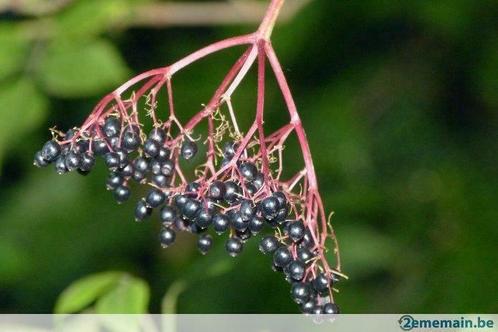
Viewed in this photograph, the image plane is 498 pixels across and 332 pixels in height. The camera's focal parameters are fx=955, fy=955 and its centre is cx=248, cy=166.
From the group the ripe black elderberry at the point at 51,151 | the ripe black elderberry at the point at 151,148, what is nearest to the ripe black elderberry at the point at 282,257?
the ripe black elderberry at the point at 151,148

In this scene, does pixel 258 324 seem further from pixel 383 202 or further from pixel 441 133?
pixel 441 133

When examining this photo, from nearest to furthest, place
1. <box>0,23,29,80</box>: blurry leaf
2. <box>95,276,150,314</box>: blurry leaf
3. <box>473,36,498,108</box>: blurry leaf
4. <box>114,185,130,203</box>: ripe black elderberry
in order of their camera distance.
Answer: <box>114,185,130,203</box>: ripe black elderberry, <box>95,276,150,314</box>: blurry leaf, <box>0,23,29,80</box>: blurry leaf, <box>473,36,498,108</box>: blurry leaf

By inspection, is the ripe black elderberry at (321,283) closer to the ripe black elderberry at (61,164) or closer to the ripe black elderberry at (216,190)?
the ripe black elderberry at (216,190)

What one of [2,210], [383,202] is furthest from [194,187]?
[2,210]

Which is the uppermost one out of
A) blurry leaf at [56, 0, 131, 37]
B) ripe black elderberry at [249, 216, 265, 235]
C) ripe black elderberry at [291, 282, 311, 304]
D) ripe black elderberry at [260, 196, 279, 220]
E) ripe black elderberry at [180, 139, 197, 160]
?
blurry leaf at [56, 0, 131, 37]

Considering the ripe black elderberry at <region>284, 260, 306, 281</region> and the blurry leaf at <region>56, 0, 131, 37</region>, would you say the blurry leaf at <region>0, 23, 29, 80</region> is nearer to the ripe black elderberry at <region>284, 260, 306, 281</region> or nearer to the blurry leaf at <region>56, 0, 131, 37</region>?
the blurry leaf at <region>56, 0, 131, 37</region>

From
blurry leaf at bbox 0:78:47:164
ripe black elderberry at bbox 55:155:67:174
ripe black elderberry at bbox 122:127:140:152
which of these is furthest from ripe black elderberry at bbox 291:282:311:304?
blurry leaf at bbox 0:78:47:164
